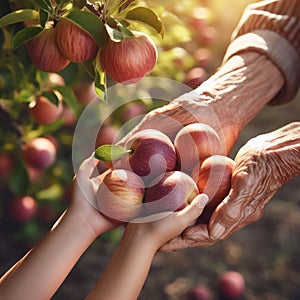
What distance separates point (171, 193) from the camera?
3.33 feet

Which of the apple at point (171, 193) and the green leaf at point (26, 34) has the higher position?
the green leaf at point (26, 34)

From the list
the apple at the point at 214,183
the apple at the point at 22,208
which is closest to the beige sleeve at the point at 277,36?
the apple at the point at 214,183

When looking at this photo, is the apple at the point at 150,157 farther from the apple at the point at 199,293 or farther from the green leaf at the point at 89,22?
the apple at the point at 199,293

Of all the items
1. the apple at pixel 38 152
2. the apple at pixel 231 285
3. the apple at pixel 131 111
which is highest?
the apple at pixel 38 152

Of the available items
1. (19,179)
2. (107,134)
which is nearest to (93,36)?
(19,179)

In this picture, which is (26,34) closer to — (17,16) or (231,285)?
(17,16)

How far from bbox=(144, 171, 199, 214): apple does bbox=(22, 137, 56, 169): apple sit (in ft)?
2.03

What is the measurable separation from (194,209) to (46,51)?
333mm

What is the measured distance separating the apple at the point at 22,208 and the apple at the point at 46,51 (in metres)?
0.93

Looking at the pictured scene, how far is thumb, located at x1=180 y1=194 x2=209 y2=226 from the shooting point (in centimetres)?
98

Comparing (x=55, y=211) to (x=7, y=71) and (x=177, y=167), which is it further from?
(x=177, y=167)

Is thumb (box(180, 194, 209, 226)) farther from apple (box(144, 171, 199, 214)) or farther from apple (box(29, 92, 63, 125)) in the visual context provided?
apple (box(29, 92, 63, 125))

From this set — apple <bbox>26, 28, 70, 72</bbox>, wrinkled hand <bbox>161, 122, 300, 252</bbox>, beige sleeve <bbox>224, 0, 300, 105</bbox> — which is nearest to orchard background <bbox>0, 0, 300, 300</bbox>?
beige sleeve <bbox>224, 0, 300, 105</bbox>

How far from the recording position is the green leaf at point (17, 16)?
0.91m
